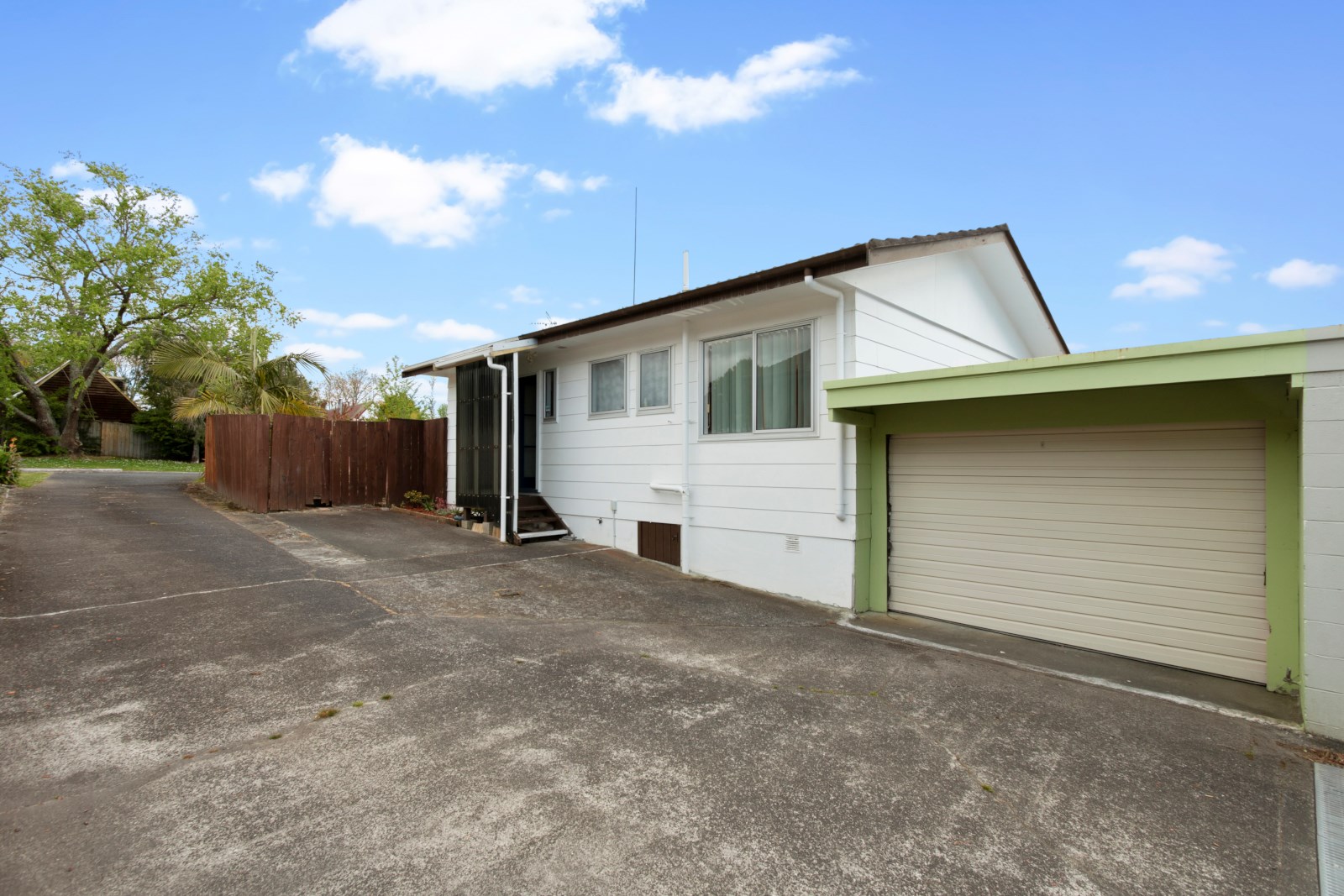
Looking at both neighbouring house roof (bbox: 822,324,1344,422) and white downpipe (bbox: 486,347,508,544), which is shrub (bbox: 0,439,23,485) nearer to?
white downpipe (bbox: 486,347,508,544)

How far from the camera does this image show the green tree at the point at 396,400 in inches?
886

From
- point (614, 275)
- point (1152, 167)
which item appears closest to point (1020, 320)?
point (1152, 167)

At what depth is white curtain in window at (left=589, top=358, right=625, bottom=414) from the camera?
32.0 feet

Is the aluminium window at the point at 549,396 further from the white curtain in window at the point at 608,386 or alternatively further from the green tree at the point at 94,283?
the green tree at the point at 94,283

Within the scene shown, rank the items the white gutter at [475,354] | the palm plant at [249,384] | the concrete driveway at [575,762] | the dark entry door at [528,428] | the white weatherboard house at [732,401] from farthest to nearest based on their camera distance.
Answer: the palm plant at [249,384]
the dark entry door at [528,428]
the white gutter at [475,354]
the white weatherboard house at [732,401]
the concrete driveway at [575,762]

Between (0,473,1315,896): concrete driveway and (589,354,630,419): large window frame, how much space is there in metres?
3.96

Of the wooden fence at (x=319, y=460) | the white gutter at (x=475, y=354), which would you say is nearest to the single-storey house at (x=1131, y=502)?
the white gutter at (x=475, y=354)

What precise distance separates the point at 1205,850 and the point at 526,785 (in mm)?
3070

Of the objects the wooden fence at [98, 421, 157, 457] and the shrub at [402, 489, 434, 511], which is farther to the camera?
the wooden fence at [98, 421, 157, 457]

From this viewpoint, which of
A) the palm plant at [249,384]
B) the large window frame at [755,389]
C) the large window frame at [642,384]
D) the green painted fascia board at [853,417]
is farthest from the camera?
the palm plant at [249,384]

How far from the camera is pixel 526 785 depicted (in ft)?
10.2

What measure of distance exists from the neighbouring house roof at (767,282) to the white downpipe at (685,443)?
1.96ft

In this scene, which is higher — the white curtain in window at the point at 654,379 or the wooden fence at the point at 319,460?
the white curtain in window at the point at 654,379

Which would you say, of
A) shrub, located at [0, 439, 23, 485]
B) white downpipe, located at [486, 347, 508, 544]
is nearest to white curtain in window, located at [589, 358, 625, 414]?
white downpipe, located at [486, 347, 508, 544]
